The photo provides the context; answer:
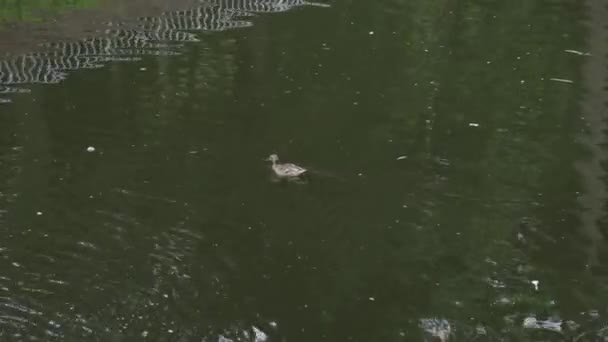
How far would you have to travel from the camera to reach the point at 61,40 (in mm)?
12445

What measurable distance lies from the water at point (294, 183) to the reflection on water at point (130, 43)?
0.05 meters

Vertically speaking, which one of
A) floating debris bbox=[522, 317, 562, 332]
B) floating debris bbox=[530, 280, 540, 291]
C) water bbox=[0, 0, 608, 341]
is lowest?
floating debris bbox=[522, 317, 562, 332]

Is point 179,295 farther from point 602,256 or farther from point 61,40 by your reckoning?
point 61,40

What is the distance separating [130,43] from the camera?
40.9ft

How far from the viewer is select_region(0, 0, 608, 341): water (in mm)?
6535

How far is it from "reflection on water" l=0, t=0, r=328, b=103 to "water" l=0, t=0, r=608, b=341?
0.17ft

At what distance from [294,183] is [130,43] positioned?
194 inches

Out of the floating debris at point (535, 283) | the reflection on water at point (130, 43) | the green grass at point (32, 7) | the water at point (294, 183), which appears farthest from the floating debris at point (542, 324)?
the green grass at point (32, 7)

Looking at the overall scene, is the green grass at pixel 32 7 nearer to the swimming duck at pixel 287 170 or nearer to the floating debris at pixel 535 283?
the swimming duck at pixel 287 170

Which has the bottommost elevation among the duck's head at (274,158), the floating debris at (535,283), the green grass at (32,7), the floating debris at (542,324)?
the floating debris at (542,324)

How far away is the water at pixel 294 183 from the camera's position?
6.54 meters

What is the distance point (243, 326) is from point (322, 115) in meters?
4.35

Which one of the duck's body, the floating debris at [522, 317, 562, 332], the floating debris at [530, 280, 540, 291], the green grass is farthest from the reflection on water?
the floating debris at [522, 317, 562, 332]

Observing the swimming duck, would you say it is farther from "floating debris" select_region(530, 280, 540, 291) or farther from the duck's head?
"floating debris" select_region(530, 280, 540, 291)
